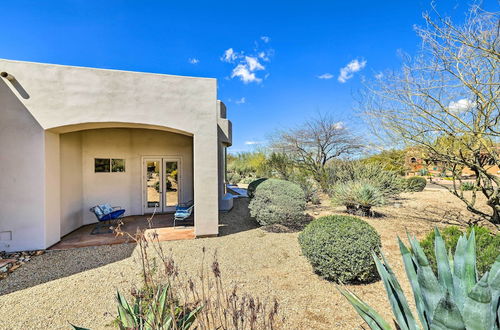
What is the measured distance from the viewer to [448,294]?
3.85 feet

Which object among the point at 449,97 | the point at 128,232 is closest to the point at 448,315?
the point at 449,97

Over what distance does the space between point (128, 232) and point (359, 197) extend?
8725 millimetres

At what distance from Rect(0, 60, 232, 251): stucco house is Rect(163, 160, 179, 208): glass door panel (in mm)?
2209

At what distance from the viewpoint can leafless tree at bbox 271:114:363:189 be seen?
1433 centimetres

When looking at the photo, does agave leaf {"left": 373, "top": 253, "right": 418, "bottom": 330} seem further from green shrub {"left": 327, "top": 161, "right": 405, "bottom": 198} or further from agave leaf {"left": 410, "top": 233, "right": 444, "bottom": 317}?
green shrub {"left": 327, "top": 161, "right": 405, "bottom": 198}

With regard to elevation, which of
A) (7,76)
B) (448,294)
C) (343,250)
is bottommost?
(343,250)

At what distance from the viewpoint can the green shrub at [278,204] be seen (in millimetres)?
7008

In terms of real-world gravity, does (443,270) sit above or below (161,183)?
below

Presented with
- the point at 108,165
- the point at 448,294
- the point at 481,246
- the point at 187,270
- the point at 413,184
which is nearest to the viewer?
the point at 448,294

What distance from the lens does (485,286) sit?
3.87 feet

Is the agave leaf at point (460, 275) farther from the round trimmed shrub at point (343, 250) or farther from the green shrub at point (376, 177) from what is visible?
the green shrub at point (376, 177)

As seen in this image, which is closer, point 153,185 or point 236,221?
point 236,221

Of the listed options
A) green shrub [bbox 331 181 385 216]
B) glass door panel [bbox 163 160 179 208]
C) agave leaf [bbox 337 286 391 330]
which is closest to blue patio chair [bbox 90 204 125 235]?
glass door panel [bbox 163 160 179 208]

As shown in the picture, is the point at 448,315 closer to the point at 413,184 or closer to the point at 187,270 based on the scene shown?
the point at 187,270
